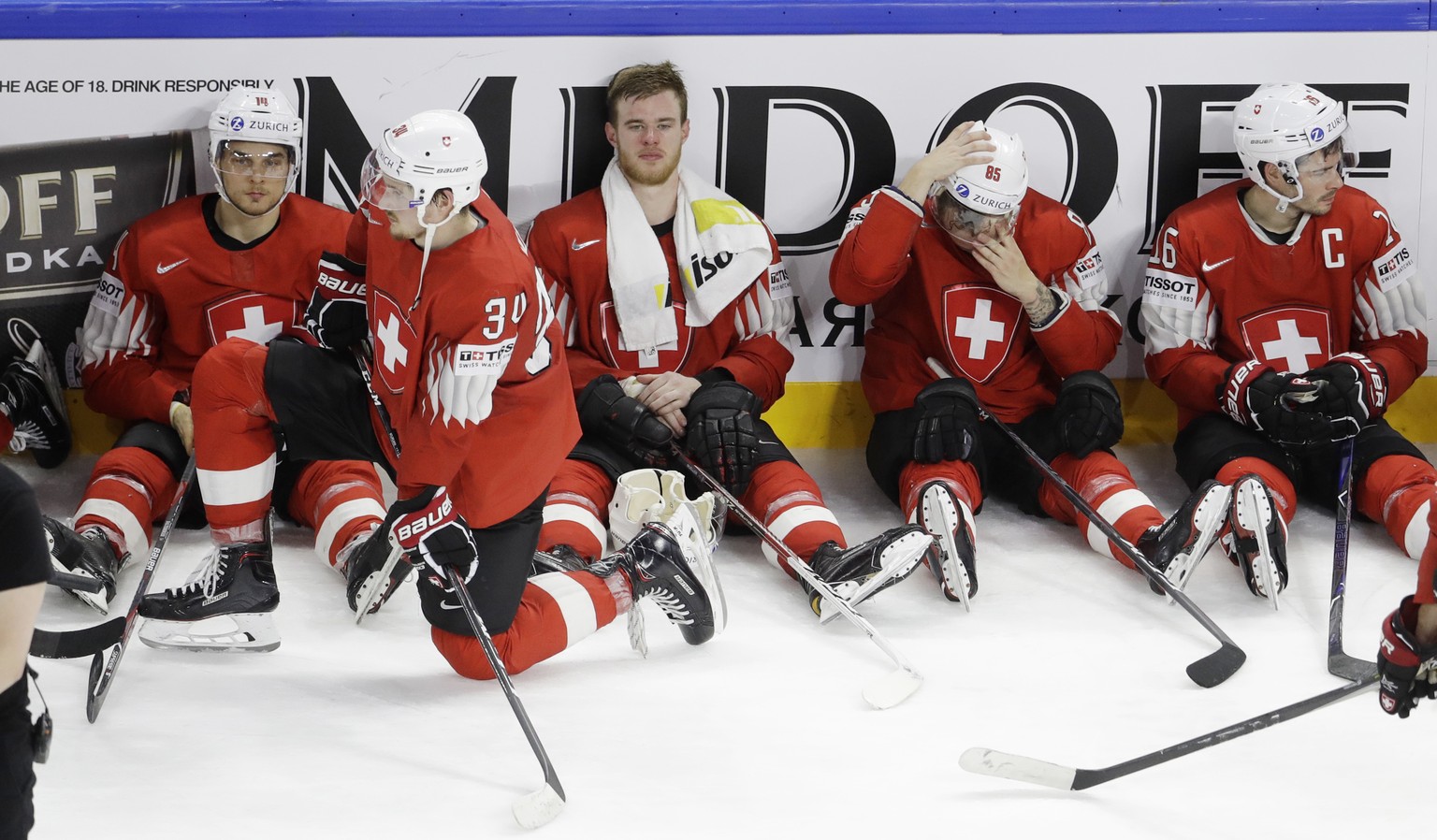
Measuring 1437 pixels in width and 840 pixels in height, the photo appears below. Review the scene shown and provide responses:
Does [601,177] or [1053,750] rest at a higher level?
[601,177]

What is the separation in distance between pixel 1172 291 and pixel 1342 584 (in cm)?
93

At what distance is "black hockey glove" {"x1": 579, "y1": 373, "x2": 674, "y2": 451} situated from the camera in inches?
143

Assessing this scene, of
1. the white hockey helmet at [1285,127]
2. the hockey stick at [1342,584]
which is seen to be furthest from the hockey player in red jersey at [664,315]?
the white hockey helmet at [1285,127]

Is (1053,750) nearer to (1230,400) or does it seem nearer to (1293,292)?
(1230,400)

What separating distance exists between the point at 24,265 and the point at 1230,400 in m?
3.06

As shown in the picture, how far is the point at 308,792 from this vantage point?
2.59m

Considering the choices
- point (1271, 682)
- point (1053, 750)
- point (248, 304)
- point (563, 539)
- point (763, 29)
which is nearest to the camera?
point (1053, 750)

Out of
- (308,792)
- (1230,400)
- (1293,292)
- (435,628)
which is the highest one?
(1293,292)

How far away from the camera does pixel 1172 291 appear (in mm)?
3951

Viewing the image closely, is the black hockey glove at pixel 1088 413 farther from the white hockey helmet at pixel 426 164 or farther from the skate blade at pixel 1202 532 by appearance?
the white hockey helmet at pixel 426 164

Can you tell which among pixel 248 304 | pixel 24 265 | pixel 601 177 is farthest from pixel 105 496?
pixel 601 177

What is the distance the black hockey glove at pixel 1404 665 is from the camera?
218 centimetres

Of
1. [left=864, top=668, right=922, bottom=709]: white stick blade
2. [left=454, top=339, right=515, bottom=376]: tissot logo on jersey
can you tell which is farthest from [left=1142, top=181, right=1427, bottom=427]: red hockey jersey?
[left=454, top=339, right=515, bottom=376]: tissot logo on jersey

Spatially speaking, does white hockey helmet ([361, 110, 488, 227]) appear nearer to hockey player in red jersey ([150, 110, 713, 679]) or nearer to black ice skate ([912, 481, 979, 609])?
hockey player in red jersey ([150, 110, 713, 679])
